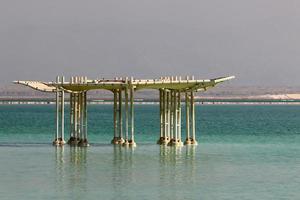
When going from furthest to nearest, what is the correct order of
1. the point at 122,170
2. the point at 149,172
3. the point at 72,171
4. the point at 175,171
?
the point at 122,170 → the point at 175,171 → the point at 72,171 → the point at 149,172

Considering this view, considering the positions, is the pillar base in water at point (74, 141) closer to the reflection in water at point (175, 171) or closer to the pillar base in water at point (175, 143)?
the reflection in water at point (175, 171)

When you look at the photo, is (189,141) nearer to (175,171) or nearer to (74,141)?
(74,141)

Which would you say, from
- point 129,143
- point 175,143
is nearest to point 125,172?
point 129,143

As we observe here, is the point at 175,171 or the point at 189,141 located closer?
the point at 175,171

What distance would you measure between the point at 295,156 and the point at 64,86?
1193 cm

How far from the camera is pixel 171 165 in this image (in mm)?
45844

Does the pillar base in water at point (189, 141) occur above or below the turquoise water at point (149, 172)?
above

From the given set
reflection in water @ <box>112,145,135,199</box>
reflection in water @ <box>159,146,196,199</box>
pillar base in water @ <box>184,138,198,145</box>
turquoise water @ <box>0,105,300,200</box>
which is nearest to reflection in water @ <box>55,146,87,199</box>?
turquoise water @ <box>0,105,300,200</box>

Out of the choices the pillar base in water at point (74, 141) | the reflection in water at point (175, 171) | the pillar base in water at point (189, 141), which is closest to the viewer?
the reflection in water at point (175, 171)

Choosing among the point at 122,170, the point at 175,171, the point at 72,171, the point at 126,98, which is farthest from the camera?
the point at 126,98

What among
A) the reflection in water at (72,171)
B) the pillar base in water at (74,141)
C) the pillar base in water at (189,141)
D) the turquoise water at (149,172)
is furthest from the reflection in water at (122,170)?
the pillar base in water at (189,141)

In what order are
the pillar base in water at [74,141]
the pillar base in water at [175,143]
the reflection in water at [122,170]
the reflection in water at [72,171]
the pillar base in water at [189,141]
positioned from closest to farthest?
the reflection in water at [122,170], the reflection in water at [72,171], the pillar base in water at [175,143], the pillar base in water at [74,141], the pillar base in water at [189,141]

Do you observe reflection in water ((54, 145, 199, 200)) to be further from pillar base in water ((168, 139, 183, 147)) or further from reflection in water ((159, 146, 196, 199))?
pillar base in water ((168, 139, 183, 147))

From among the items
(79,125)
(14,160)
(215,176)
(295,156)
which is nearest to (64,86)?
(79,125)
